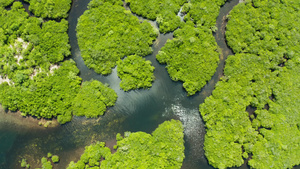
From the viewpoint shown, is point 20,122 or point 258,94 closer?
point 258,94

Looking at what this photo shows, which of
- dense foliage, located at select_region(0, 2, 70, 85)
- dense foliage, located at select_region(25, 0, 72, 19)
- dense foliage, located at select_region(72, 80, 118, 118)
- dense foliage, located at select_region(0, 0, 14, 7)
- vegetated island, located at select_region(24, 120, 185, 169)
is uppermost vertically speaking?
dense foliage, located at select_region(0, 0, 14, 7)

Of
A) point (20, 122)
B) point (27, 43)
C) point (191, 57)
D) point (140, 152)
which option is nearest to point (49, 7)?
point (27, 43)

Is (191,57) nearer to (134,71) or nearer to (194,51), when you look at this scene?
(194,51)

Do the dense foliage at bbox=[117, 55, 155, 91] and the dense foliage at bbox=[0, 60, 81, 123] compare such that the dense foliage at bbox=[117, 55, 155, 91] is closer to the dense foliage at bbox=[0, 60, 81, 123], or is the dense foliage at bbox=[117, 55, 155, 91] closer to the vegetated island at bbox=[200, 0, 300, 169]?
the dense foliage at bbox=[0, 60, 81, 123]

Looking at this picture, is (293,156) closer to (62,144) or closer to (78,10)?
(62,144)

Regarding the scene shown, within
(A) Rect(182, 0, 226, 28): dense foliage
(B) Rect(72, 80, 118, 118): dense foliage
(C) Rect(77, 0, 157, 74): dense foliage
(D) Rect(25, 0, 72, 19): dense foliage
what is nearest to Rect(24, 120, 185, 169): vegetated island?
(B) Rect(72, 80, 118, 118): dense foliage

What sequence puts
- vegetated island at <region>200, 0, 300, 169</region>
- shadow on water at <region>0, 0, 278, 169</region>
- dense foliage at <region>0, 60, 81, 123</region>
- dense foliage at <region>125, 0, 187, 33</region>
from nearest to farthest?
vegetated island at <region>200, 0, 300, 169</region>
dense foliage at <region>0, 60, 81, 123</region>
shadow on water at <region>0, 0, 278, 169</region>
dense foliage at <region>125, 0, 187, 33</region>

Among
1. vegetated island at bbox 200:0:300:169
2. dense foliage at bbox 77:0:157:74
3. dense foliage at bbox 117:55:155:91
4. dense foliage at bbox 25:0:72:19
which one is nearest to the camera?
vegetated island at bbox 200:0:300:169

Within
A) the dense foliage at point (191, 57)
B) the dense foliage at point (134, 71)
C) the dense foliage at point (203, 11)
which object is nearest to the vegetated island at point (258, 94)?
the dense foliage at point (191, 57)
